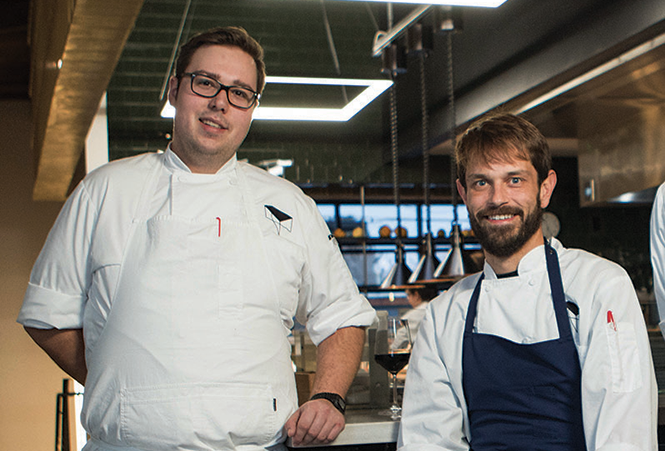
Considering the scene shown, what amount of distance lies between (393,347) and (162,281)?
0.62 m

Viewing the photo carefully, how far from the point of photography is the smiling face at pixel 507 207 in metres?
1.58

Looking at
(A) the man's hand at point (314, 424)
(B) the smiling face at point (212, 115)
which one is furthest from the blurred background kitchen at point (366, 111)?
(A) the man's hand at point (314, 424)

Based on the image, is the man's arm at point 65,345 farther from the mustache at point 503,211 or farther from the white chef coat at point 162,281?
the mustache at point 503,211

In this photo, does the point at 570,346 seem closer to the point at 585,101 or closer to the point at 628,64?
the point at 628,64

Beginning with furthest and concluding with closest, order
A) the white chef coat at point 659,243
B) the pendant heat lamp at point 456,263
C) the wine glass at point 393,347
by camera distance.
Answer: the pendant heat lamp at point 456,263
the white chef coat at point 659,243
the wine glass at point 393,347

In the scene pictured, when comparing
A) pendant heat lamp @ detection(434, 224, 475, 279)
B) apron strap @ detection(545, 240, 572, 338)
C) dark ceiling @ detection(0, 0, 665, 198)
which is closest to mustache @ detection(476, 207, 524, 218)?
apron strap @ detection(545, 240, 572, 338)

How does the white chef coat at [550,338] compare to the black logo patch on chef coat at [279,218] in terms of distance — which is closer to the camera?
the white chef coat at [550,338]

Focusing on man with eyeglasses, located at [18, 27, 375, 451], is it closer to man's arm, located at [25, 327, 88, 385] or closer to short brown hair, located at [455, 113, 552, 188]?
man's arm, located at [25, 327, 88, 385]

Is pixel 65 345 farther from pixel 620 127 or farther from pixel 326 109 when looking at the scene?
pixel 620 127

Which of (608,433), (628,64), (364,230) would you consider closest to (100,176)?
(608,433)

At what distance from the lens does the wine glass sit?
177 cm

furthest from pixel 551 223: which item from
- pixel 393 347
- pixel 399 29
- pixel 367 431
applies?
pixel 367 431

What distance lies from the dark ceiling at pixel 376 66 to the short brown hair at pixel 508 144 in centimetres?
215

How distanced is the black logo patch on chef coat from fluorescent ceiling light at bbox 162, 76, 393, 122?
5.76 feet
